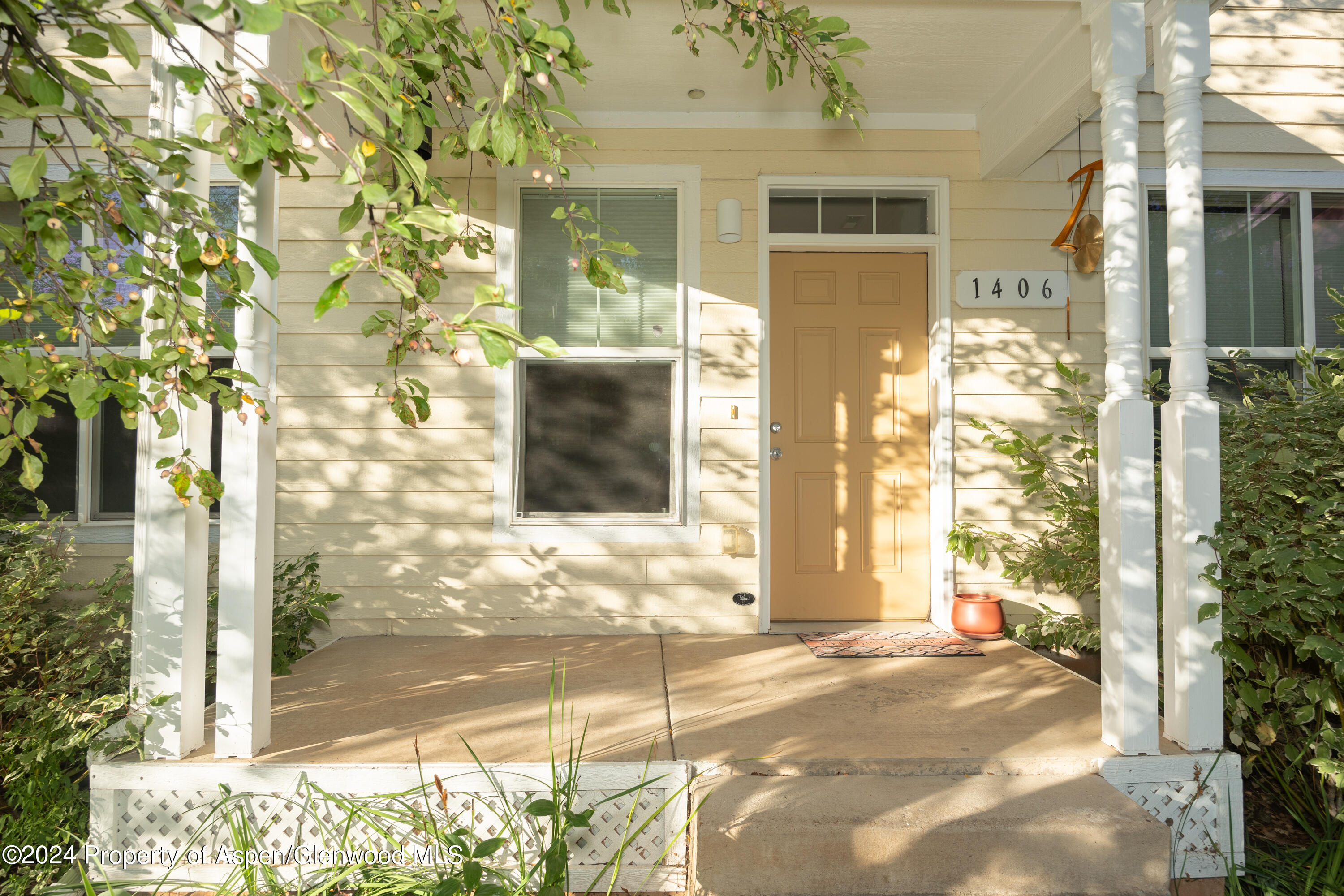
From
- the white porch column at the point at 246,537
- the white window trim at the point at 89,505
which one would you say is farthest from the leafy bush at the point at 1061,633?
the white window trim at the point at 89,505

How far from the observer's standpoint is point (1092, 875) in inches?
77.0

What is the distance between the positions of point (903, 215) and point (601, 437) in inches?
77.2

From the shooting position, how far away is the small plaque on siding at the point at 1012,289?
157 inches

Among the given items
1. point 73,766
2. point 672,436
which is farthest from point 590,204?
point 73,766

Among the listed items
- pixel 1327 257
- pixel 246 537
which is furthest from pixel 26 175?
pixel 1327 257

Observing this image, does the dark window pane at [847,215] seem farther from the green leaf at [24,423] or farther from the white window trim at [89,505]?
the green leaf at [24,423]

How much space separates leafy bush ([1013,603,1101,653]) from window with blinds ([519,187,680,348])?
2205mm

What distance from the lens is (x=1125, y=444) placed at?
231 cm

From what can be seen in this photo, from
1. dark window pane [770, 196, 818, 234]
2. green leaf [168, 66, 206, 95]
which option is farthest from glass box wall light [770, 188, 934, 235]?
green leaf [168, 66, 206, 95]

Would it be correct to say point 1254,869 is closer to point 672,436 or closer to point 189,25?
point 672,436

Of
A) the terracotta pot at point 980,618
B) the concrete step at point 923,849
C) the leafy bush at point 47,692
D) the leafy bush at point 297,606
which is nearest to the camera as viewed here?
the concrete step at point 923,849

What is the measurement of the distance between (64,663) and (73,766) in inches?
14.9

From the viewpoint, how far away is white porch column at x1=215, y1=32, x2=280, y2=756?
2.21 metres

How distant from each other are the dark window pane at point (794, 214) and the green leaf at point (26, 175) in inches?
133
